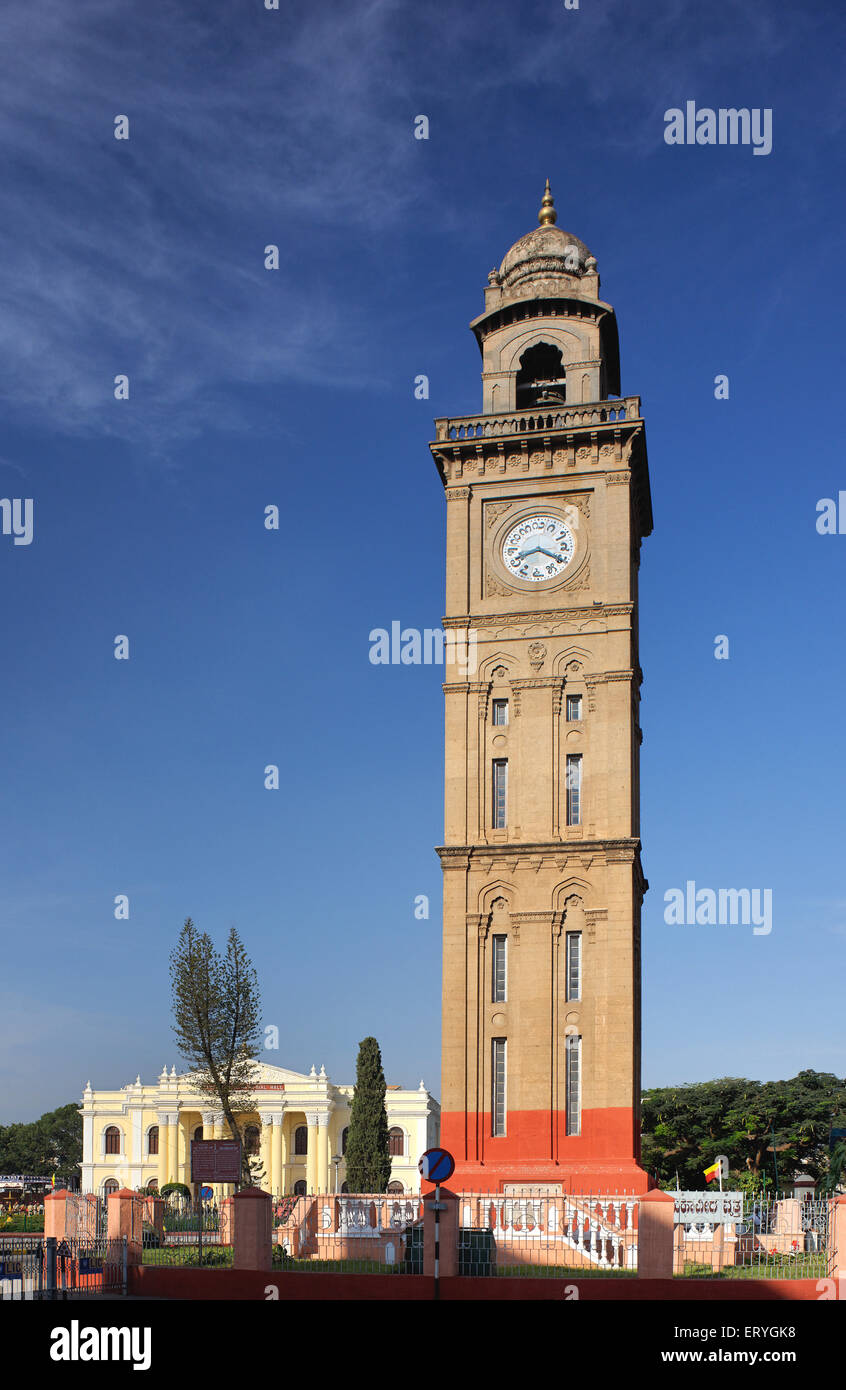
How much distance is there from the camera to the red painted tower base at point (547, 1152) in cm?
4159

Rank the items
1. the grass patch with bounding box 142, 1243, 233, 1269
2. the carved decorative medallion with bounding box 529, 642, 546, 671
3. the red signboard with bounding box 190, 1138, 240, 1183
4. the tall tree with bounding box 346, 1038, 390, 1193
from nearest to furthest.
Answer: the red signboard with bounding box 190, 1138, 240, 1183, the grass patch with bounding box 142, 1243, 233, 1269, the carved decorative medallion with bounding box 529, 642, 546, 671, the tall tree with bounding box 346, 1038, 390, 1193

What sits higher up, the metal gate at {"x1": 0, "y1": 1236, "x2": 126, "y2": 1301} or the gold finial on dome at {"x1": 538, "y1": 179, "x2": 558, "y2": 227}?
the gold finial on dome at {"x1": 538, "y1": 179, "x2": 558, "y2": 227}

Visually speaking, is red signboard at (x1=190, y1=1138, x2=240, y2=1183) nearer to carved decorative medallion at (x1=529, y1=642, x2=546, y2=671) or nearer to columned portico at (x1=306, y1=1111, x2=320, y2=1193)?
carved decorative medallion at (x1=529, y1=642, x2=546, y2=671)

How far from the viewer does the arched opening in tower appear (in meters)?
51.0

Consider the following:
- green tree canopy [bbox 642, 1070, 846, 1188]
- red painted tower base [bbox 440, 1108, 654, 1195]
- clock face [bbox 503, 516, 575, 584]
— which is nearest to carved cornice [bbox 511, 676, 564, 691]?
clock face [bbox 503, 516, 575, 584]

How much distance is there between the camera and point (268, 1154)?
100 meters

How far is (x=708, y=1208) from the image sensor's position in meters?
40.1

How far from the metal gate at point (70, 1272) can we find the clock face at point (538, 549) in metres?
26.5

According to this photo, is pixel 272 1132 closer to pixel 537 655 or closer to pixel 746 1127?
pixel 746 1127

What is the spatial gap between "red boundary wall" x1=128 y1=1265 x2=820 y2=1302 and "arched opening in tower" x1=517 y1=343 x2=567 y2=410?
32915mm

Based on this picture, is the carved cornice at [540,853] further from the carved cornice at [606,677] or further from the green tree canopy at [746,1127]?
the green tree canopy at [746,1127]
